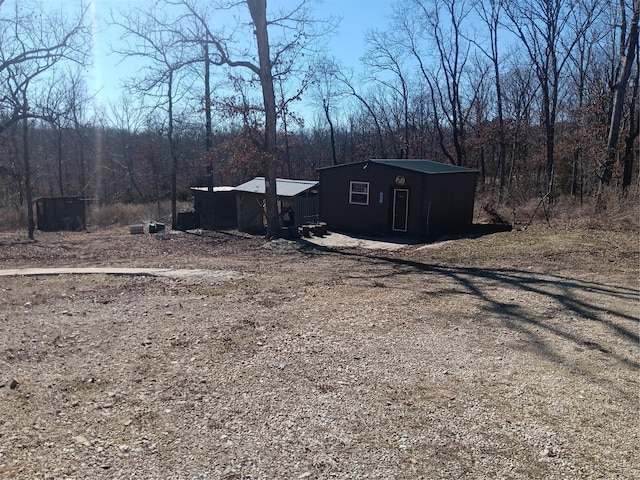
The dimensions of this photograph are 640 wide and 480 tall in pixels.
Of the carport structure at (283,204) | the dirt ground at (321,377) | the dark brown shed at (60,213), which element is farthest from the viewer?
the dark brown shed at (60,213)

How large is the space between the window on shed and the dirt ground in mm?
9021

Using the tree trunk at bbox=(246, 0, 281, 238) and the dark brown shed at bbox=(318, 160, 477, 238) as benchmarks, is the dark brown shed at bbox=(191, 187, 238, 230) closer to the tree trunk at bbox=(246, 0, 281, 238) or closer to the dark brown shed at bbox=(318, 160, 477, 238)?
the dark brown shed at bbox=(318, 160, 477, 238)

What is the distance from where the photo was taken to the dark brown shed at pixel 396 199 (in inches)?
664

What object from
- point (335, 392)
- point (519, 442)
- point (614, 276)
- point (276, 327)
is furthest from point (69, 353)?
point (614, 276)

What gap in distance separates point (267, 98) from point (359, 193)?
4847mm

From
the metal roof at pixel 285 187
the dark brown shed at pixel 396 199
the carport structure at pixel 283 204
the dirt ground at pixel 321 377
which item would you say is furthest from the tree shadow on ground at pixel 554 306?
the carport structure at pixel 283 204

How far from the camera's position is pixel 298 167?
48469 mm

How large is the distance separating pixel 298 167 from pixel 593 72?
89.3ft

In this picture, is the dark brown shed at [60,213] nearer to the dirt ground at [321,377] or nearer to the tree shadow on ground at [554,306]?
the dirt ground at [321,377]

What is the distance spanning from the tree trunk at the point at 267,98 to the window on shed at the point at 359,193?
3.17 m

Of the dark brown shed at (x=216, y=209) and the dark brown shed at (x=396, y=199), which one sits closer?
the dark brown shed at (x=396, y=199)

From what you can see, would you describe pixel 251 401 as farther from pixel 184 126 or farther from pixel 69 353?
pixel 184 126

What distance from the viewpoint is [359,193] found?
18.1 meters

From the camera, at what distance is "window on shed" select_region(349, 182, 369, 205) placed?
58.9 feet
